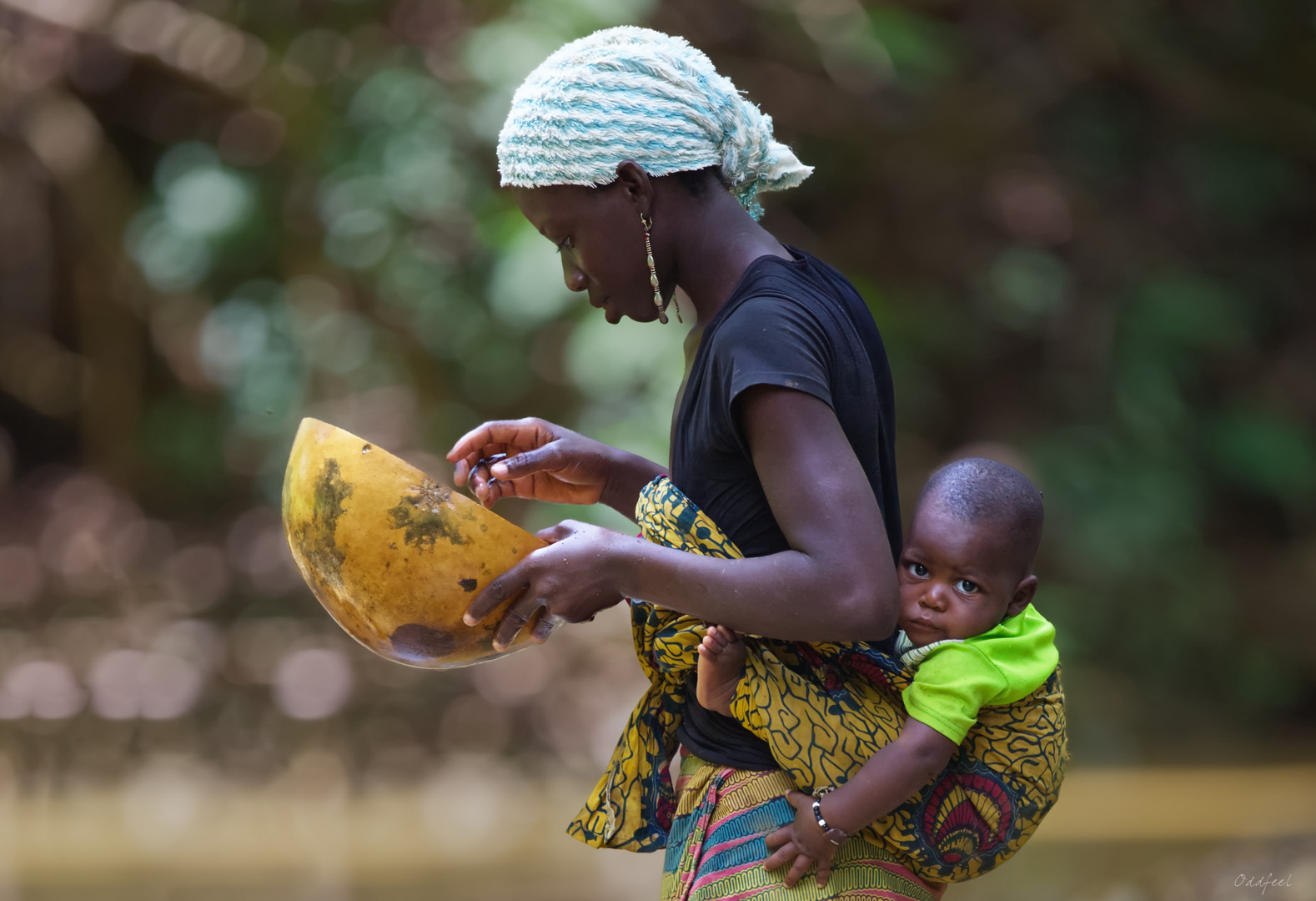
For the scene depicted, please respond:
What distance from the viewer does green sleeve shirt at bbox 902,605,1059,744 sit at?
4.57 ft

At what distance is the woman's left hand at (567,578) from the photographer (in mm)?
1365

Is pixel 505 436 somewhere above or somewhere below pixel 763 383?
below

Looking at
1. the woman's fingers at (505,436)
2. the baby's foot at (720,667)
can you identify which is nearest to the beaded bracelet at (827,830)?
the baby's foot at (720,667)

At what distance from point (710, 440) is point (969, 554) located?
0.32 meters

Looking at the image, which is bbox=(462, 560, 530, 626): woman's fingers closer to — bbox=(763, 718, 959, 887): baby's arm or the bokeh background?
bbox=(763, 718, 959, 887): baby's arm

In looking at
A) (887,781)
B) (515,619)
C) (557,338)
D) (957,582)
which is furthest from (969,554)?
(557,338)

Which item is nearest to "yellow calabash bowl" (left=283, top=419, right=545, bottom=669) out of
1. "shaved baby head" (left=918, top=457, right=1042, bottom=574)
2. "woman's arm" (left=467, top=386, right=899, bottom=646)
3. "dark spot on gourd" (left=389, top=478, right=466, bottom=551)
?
"dark spot on gourd" (left=389, top=478, right=466, bottom=551)

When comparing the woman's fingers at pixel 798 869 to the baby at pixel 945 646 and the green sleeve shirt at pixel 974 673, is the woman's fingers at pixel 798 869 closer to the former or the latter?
the baby at pixel 945 646

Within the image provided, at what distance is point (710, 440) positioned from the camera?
1445 millimetres

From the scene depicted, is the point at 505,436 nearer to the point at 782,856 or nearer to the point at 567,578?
the point at 567,578

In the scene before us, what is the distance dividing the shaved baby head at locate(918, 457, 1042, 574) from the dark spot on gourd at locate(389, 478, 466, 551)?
0.54m

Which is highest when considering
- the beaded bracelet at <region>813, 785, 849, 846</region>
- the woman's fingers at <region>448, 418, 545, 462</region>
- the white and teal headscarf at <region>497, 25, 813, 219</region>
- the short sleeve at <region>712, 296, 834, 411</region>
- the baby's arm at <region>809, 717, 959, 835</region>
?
the white and teal headscarf at <region>497, 25, 813, 219</region>

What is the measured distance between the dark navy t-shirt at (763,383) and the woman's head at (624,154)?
0.40 feet

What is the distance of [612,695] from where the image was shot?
596 cm
